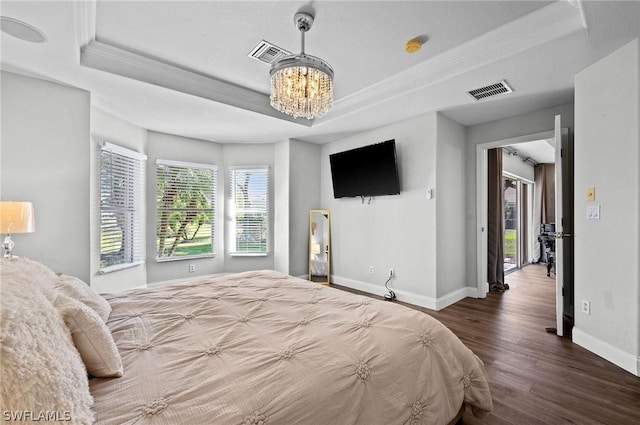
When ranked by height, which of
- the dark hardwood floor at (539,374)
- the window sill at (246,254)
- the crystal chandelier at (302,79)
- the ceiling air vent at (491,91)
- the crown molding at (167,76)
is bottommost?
the dark hardwood floor at (539,374)

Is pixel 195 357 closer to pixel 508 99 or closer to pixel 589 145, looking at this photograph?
pixel 589 145

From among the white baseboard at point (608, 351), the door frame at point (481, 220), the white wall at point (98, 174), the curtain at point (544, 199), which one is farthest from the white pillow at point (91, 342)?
the curtain at point (544, 199)

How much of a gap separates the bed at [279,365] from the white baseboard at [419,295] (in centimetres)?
211

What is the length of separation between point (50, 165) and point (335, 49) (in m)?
2.92

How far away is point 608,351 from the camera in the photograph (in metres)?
2.33

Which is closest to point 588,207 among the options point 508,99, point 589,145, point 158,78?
point 589,145

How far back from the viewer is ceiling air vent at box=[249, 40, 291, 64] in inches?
96.0

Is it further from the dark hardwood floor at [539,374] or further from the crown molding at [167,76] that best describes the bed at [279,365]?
the crown molding at [167,76]

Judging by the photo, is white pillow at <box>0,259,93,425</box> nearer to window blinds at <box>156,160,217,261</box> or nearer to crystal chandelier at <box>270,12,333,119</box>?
crystal chandelier at <box>270,12,333,119</box>

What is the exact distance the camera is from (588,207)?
8.35 ft

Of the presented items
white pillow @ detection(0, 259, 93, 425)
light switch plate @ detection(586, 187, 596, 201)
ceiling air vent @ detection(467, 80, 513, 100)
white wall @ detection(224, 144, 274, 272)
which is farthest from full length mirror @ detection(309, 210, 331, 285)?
white pillow @ detection(0, 259, 93, 425)

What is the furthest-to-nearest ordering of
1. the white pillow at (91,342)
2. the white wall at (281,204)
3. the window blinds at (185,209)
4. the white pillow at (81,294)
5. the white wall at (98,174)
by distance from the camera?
1. the white wall at (281,204)
2. the window blinds at (185,209)
3. the white wall at (98,174)
4. the white pillow at (81,294)
5. the white pillow at (91,342)

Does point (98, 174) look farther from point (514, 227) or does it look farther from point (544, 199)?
point (544, 199)

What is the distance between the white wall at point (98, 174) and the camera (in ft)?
11.1
